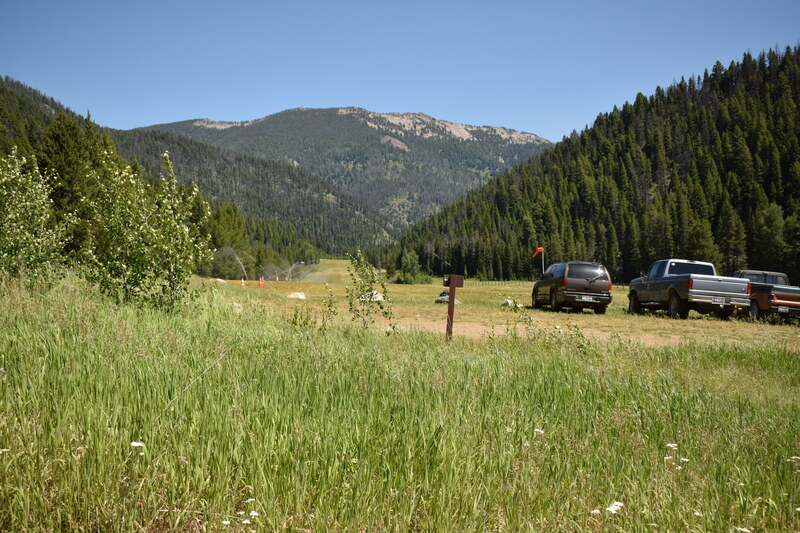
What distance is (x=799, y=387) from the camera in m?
6.83

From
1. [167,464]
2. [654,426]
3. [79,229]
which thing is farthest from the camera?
[79,229]

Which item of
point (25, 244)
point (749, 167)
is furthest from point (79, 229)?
point (749, 167)

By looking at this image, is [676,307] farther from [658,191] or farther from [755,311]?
[658,191]

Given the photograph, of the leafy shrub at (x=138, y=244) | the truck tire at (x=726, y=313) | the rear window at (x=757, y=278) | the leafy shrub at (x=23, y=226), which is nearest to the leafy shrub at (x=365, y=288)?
the leafy shrub at (x=138, y=244)

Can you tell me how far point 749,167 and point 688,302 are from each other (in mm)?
132970

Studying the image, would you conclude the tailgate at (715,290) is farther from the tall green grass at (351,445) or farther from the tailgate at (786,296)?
the tall green grass at (351,445)

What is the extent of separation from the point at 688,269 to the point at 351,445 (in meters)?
21.6

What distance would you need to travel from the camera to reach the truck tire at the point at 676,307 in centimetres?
1966

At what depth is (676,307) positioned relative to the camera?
1997cm

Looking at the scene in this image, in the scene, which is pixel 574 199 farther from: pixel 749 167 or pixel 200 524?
pixel 200 524

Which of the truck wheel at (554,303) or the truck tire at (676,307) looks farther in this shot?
the truck wheel at (554,303)

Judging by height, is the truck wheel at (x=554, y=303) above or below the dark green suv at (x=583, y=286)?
below

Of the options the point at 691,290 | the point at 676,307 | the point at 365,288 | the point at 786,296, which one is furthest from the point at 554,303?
the point at 365,288

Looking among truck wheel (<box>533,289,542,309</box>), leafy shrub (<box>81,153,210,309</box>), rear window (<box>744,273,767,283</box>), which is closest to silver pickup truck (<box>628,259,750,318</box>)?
rear window (<box>744,273,767,283</box>)
